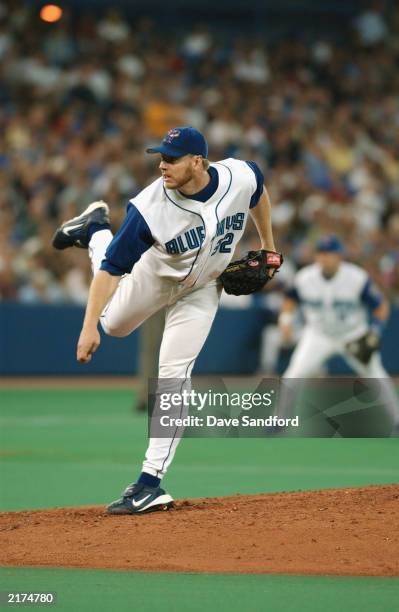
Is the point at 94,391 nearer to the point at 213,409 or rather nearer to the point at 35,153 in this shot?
the point at 35,153

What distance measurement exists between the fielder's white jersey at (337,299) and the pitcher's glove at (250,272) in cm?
486

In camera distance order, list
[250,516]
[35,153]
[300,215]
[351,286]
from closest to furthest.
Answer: [250,516]
[351,286]
[35,153]
[300,215]

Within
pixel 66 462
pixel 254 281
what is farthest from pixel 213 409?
pixel 66 462

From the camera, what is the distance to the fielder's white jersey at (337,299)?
11.5 m

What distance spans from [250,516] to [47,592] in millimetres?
1757

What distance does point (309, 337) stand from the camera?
1155 centimetres

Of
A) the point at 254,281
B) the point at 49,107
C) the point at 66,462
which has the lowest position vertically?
the point at 66,462

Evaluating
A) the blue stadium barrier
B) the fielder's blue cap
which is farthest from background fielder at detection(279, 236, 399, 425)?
the blue stadium barrier

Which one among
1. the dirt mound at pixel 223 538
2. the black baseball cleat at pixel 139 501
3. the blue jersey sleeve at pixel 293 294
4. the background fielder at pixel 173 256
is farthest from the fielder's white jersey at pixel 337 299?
the black baseball cleat at pixel 139 501

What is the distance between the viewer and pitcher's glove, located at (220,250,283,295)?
6.61 m

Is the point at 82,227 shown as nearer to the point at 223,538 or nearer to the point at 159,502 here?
the point at 159,502

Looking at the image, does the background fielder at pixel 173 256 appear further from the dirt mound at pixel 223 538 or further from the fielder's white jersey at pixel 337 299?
the fielder's white jersey at pixel 337 299

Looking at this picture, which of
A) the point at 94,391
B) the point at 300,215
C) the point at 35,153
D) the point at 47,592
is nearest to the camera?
the point at 47,592

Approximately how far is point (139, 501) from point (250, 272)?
4.93 ft
